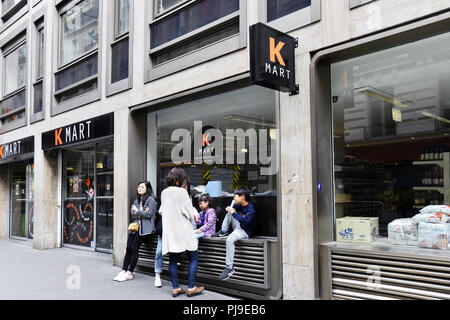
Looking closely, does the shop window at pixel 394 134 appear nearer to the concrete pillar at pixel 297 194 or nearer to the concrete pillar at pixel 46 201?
the concrete pillar at pixel 297 194

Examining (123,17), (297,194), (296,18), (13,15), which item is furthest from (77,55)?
(297,194)

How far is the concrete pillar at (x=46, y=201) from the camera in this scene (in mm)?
11508

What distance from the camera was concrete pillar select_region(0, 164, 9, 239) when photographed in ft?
48.7

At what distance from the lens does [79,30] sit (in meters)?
10.9

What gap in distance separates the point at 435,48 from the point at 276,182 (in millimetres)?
2711

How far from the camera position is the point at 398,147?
9.03 metres

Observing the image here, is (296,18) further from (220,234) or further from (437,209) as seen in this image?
(220,234)

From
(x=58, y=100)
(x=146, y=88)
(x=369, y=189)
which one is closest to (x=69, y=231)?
(x=58, y=100)

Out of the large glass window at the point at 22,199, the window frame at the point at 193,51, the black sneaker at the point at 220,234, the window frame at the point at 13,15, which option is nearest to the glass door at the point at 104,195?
the window frame at the point at 193,51

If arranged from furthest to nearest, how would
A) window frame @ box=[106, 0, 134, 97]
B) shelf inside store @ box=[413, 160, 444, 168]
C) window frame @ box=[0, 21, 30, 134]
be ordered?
1. window frame @ box=[0, 21, 30, 134]
2. window frame @ box=[106, 0, 134, 97]
3. shelf inside store @ box=[413, 160, 444, 168]

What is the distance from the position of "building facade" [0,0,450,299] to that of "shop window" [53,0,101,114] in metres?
0.06

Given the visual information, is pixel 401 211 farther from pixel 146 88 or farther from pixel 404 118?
pixel 146 88
